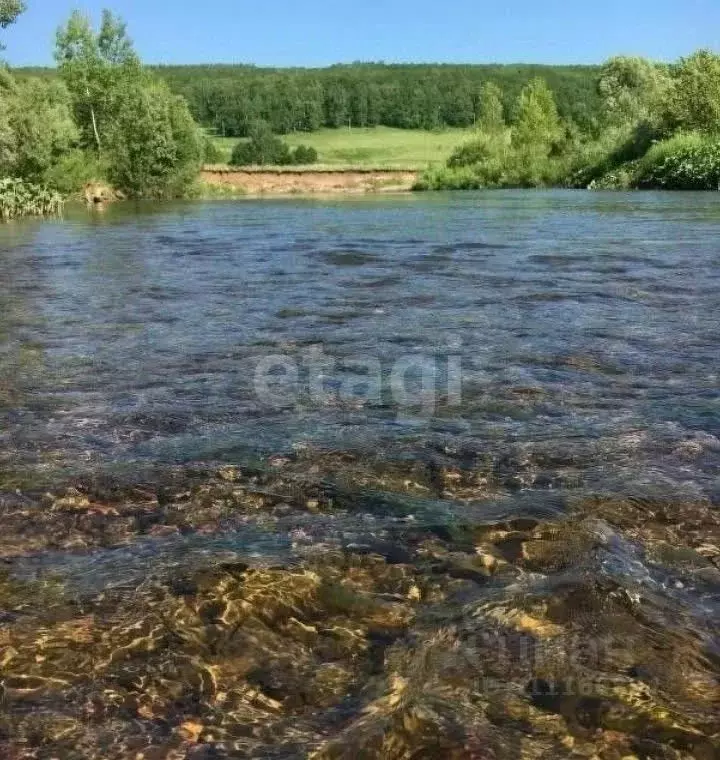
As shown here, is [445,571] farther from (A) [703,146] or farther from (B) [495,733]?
(A) [703,146]

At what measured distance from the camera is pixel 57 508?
388 centimetres

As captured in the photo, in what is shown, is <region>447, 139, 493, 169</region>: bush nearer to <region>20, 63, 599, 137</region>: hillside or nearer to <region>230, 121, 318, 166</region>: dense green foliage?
<region>230, 121, 318, 166</region>: dense green foliage

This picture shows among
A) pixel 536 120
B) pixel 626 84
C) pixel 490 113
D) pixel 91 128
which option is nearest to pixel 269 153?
pixel 490 113

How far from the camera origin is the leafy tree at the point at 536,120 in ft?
257

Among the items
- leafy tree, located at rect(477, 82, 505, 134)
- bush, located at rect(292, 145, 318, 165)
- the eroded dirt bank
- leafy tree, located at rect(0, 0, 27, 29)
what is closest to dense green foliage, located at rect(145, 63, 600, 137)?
bush, located at rect(292, 145, 318, 165)

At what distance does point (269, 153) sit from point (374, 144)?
18.4 metres

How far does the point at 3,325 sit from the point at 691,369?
675 centimetres

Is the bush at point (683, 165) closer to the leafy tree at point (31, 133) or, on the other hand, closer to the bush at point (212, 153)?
the bush at point (212, 153)

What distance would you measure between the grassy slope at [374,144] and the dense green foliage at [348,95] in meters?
2.52

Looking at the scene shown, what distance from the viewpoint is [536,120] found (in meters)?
82.5

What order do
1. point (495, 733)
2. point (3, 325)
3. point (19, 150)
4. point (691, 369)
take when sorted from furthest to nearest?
1. point (19, 150)
2. point (3, 325)
3. point (691, 369)
4. point (495, 733)

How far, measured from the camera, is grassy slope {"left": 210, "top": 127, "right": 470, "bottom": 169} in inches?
4427

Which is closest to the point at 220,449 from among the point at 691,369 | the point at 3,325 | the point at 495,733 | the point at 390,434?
the point at 390,434

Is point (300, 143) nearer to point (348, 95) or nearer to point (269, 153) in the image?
point (269, 153)
